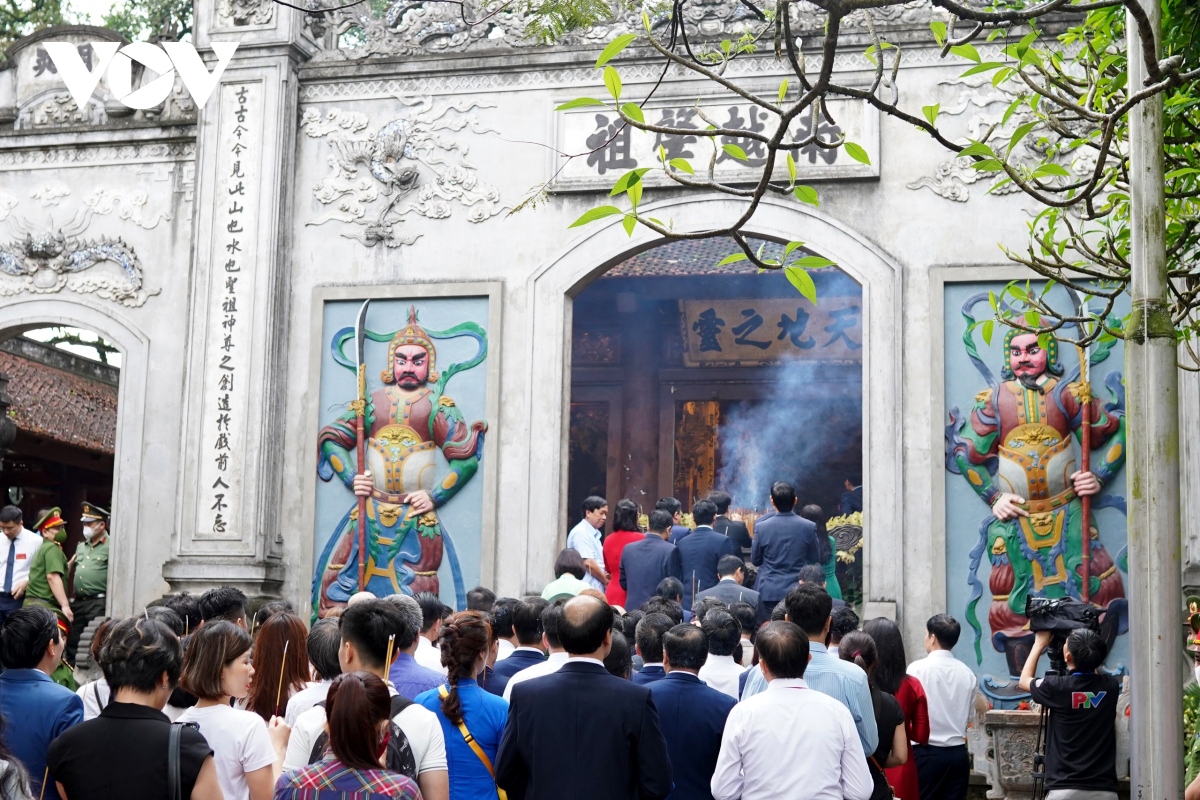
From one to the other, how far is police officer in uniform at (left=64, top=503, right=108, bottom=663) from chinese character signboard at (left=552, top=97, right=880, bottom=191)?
4423 millimetres

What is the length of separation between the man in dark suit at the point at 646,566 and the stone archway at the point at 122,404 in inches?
166

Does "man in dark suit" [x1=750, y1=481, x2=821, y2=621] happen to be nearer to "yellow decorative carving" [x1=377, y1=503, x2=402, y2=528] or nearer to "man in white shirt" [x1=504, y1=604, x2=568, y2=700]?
"yellow decorative carving" [x1=377, y1=503, x2=402, y2=528]

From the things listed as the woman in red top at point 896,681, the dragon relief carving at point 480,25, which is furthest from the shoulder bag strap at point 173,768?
the dragon relief carving at point 480,25

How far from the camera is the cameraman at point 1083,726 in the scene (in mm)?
6137

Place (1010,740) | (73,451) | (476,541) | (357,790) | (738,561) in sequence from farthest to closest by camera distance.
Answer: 1. (73,451)
2. (476,541)
3. (738,561)
4. (1010,740)
5. (357,790)

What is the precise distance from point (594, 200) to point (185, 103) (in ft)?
11.7

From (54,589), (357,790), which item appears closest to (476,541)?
(54,589)

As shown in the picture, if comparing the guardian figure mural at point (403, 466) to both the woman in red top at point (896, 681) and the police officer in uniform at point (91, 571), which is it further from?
the woman in red top at point (896, 681)

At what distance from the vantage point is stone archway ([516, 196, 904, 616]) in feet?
32.5

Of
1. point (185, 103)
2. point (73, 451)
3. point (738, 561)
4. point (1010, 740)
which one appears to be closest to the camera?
point (1010, 740)

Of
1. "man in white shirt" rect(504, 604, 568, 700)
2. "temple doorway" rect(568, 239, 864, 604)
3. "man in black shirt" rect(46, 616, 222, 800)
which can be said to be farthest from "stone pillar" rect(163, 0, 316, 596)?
"man in black shirt" rect(46, 616, 222, 800)

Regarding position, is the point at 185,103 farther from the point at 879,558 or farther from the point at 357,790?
the point at 357,790

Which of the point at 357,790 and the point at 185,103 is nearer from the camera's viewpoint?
the point at 357,790

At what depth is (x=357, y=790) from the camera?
3.53m
